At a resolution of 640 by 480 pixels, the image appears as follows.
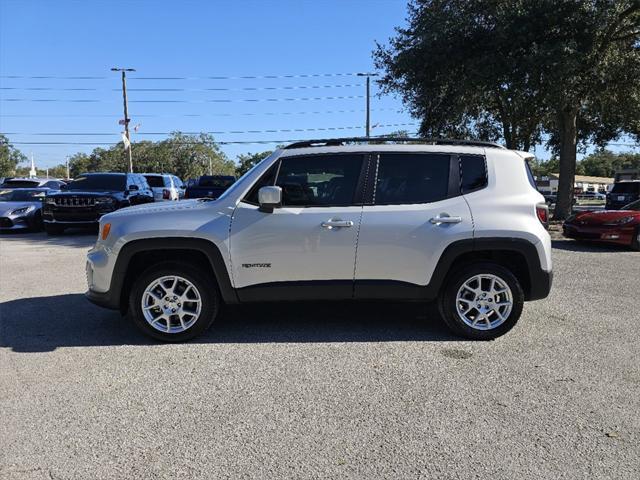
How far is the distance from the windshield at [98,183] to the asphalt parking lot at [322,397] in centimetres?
906

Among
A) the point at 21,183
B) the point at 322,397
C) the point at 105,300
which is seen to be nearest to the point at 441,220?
the point at 322,397

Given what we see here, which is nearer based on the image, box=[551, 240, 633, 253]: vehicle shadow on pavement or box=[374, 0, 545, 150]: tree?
box=[551, 240, 633, 253]: vehicle shadow on pavement

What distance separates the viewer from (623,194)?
2252cm

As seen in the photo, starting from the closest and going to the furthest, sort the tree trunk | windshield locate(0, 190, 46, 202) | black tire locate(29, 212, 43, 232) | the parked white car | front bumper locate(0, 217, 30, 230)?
front bumper locate(0, 217, 30, 230) → black tire locate(29, 212, 43, 232) → windshield locate(0, 190, 46, 202) → the tree trunk → the parked white car

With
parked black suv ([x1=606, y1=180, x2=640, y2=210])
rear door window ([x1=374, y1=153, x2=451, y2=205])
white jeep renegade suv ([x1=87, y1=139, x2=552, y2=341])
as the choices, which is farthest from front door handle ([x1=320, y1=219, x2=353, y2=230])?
parked black suv ([x1=606, y1=180, x2=640, y2=210])

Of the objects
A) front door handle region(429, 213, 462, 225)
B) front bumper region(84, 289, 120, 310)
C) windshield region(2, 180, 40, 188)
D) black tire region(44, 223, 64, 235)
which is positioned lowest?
black tire region(44, 223, 64, 235)

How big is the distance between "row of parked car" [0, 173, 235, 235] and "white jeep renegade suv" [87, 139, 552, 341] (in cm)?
708

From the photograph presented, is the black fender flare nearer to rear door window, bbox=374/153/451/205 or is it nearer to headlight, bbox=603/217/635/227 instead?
rear door window, bbox=374/153/451/205

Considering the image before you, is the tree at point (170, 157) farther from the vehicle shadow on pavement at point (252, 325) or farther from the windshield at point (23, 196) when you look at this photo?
the vehicle shadow on pavement at point (252, 325)

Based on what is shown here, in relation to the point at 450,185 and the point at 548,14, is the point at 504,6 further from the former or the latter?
the point at 450,185

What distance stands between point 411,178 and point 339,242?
3.16 ft

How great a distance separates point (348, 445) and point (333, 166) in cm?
272

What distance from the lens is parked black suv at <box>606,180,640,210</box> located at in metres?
22.2

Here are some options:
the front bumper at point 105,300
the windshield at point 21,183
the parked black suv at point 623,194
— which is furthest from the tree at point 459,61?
the windshield at point 21,183
